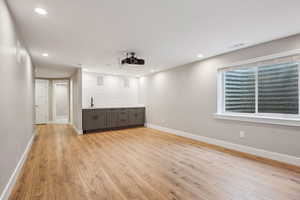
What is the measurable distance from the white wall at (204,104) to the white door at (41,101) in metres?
4.77

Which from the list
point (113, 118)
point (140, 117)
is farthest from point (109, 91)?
point (140, 117)

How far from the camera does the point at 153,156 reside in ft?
10.2

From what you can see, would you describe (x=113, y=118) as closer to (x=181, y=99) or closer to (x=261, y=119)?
(x=181, y=99)

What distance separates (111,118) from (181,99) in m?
2.73

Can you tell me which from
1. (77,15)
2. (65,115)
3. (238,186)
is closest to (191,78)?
(238,186)

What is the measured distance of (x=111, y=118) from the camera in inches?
226

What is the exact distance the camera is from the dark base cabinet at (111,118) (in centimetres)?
527

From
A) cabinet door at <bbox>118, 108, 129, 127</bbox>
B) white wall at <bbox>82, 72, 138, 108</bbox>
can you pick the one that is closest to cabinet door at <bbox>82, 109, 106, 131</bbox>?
cabinet door at <bbox>118, 108, 129, 127</bbox>

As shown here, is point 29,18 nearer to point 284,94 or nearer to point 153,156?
point 153,156

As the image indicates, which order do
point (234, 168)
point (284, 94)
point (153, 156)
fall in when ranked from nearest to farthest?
1. point (234, 168)
2. point (284, 94)
3. point (153, 156)

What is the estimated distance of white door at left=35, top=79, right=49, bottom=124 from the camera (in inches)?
279

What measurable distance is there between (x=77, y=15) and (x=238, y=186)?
3.14 metres

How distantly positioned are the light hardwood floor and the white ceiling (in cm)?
228

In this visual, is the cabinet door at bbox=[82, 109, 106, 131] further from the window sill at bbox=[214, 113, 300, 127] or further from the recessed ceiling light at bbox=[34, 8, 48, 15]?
the window sill at bbox=[214, 113, 300, 127]
